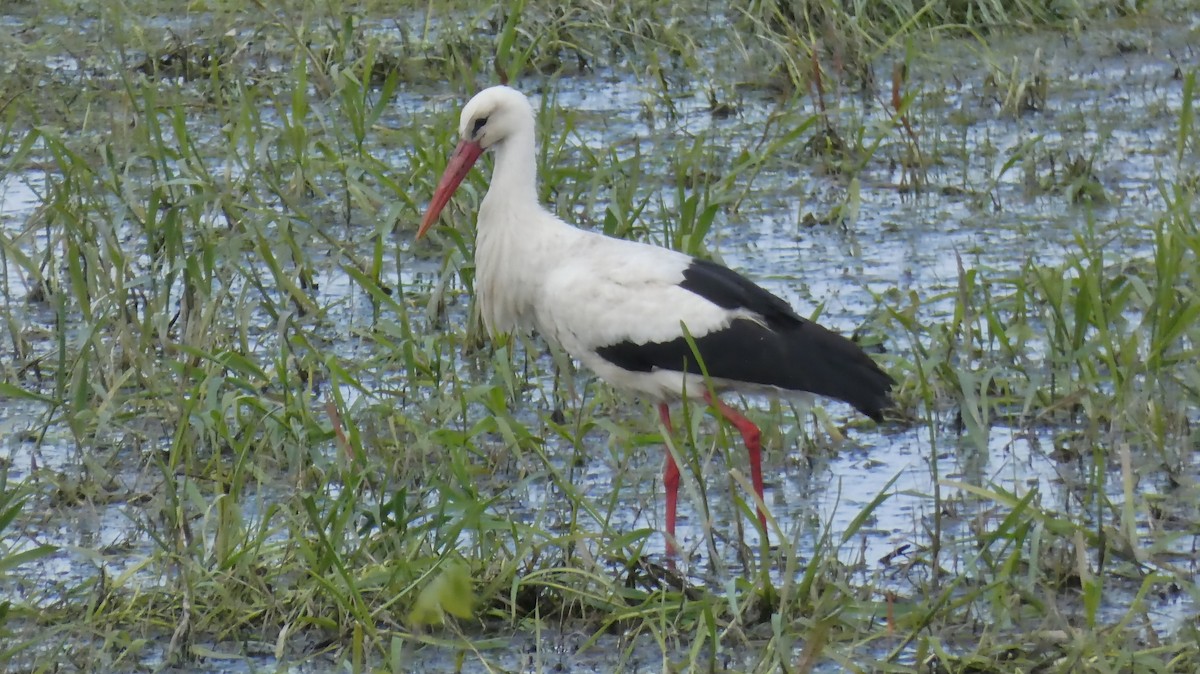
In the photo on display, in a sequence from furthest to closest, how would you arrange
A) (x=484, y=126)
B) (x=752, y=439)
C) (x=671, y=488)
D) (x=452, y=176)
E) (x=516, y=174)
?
(x=452, y=176) < (x=484, y=126) < (x=516, y=174) < (x=752, y=439) < (x=671, y=488)

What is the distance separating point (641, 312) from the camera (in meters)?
5.04

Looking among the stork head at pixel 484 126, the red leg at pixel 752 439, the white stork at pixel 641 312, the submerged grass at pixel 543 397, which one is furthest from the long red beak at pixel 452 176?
the red leg at pixel 752 439

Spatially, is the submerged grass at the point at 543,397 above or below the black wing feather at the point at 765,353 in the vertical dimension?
below

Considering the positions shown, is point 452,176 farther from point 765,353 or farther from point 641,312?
point 765,353

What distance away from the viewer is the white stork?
485 centimetres

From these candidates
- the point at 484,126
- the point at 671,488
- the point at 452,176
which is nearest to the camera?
the point at 671,488

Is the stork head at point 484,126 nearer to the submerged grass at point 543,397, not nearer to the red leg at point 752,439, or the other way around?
the submerged grass at point 543,397

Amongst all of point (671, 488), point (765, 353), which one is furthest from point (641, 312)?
point (671, 488)

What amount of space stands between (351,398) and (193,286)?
56cm

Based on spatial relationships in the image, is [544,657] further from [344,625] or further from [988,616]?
[988,616]

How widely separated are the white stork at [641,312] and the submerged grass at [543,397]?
0.16 m

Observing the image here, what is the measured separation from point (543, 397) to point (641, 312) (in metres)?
0.58

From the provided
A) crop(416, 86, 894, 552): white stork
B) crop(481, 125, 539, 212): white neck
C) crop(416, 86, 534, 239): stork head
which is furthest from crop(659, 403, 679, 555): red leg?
crop(416, 86, 534, 239): stork head

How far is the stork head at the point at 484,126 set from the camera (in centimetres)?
539
